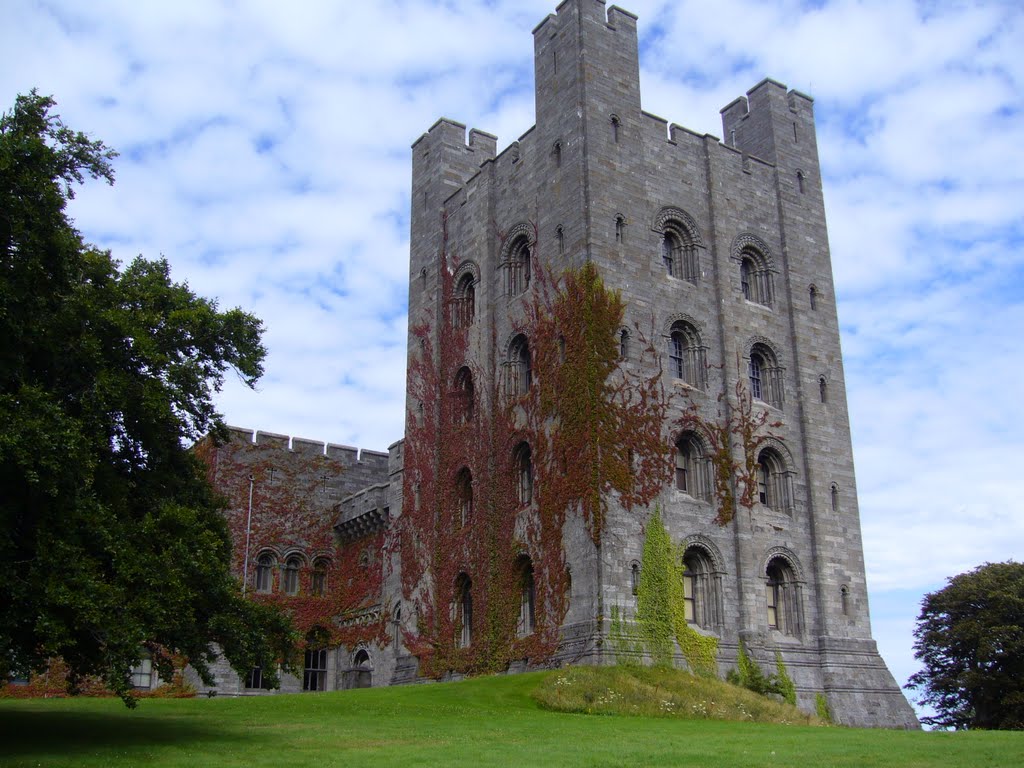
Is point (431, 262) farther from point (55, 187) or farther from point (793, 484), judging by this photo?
point (55, 187)

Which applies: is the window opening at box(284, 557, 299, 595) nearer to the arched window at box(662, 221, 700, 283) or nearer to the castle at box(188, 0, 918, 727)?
the castle at box(188, 0, 918, 727)

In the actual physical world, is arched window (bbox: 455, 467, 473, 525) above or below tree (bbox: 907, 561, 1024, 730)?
above

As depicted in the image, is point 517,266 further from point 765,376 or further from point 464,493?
point 765,376

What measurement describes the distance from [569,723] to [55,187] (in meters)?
15.6

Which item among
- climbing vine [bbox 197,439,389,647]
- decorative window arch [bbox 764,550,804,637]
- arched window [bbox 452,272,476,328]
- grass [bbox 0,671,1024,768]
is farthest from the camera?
climbing vine [bbox 197,439,389,647]

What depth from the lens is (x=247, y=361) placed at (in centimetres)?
2398

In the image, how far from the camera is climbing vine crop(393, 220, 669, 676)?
108ft

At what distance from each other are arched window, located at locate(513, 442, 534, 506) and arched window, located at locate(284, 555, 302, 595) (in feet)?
52.9

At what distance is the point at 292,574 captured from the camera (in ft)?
158

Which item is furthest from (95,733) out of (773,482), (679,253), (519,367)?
(679,253)

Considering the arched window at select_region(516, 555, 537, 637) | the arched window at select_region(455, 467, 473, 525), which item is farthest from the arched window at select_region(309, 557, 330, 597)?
the arched window at select_region(516, 555, 537, 637)

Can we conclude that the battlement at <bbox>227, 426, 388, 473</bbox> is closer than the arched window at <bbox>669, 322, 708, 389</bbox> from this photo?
No

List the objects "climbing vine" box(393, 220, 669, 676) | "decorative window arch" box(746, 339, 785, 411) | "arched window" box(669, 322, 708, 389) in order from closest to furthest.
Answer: "climbing vine" box(393, 220, 669, 676), "arched window" box(669, 322, 708, 389), "decorative window arch" box(746, 339, 785, 411)

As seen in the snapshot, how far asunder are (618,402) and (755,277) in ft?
31.4
